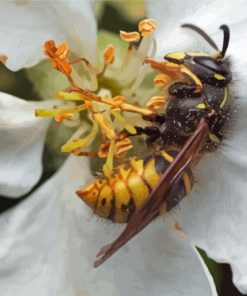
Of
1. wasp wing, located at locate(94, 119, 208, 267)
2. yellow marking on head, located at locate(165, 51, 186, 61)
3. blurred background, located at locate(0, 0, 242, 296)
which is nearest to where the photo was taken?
wasp wing, located at locate(94, 119, 208, 267)

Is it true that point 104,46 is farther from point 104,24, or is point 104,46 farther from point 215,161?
point 215,161

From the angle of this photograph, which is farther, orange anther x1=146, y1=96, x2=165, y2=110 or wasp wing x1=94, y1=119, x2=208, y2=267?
orange anther x1=146, y1=96, x2=165, y2=110

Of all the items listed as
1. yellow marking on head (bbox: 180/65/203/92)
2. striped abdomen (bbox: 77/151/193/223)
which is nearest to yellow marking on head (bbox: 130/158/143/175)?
striped abdomen (bbox: 77/151/193/223)

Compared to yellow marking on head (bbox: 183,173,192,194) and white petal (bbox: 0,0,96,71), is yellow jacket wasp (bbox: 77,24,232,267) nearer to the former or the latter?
yellow marking on head (bbox: 183,173,192,194)

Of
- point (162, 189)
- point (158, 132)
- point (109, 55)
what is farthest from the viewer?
point (109, 55)

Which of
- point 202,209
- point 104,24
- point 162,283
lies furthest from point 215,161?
point 104,24

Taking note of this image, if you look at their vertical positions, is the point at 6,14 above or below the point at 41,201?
above

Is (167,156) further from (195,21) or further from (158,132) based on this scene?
(195,21)

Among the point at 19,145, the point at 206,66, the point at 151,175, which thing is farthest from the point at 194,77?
the point at 19,145
